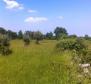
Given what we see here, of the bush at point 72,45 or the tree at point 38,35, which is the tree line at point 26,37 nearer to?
the tree at point 38,35

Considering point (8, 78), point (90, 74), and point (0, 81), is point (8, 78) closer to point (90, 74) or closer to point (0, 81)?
point (0, 81)

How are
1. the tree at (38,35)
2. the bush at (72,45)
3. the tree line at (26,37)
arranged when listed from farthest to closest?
the tree at (38,35), the tree line at (26,37), the bush at (72,45)

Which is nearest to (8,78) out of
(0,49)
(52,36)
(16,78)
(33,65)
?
(16,78)

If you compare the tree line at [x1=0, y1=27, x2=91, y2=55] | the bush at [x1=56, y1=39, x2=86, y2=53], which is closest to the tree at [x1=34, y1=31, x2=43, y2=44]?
the tree line at [x1=0, y1=27, x2=91, y2=55]

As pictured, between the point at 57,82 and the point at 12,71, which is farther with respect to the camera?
the point at 12,71

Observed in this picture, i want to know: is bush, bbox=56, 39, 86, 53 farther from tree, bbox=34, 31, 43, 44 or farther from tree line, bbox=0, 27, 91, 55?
tree, bbox=34, 31, 43, 44


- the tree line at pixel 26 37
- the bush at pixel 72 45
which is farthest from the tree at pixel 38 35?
the bush at pixel 72 45

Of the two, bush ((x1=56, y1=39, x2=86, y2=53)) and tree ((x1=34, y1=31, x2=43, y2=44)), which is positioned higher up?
tree ((x1=34, y1=31, x2=43, y2=44))

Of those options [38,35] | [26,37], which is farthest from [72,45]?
[38,35]

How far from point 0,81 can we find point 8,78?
2.11 ft

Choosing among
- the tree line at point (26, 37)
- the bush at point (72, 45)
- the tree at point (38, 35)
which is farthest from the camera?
the tree at point (38, 35)

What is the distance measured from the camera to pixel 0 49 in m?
34.0

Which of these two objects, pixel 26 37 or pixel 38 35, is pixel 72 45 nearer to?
pixel 26 37

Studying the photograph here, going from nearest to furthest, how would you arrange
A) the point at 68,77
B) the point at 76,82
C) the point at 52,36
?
the point at 76,82
the point at 68,77
the point at 52,36
